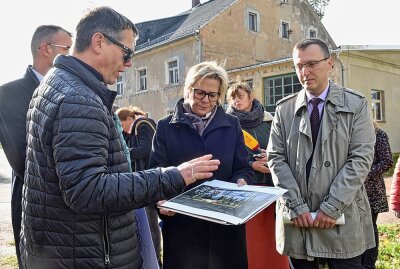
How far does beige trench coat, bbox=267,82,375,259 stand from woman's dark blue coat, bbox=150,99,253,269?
364 mm

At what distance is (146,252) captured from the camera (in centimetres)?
217

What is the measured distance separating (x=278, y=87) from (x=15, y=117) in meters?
15.6

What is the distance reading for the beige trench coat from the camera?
8.85ft

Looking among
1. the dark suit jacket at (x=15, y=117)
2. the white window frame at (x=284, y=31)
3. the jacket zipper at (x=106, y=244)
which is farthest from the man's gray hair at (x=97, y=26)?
the white window frame at (x=284, y=31)

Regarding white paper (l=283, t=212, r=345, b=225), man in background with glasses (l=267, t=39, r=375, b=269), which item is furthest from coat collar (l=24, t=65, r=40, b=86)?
white paper (l=283, t=212, r=345, b=225)

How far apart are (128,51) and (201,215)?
34.1 inches

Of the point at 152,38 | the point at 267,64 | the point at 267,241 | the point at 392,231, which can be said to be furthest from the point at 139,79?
the point at 267,241

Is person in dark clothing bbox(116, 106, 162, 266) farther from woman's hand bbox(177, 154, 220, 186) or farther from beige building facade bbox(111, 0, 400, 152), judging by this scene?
beige building facade bbox(111, 0, 400, 152)

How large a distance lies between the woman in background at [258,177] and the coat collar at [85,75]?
2.25 meters

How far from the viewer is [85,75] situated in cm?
177

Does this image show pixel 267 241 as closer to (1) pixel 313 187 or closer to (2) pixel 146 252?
(1) pixel 313 187

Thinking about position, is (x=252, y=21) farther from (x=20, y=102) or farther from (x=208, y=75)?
(x=20, y=102)

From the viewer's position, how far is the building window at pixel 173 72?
22.2m

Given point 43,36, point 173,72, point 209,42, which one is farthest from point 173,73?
point 43,36
